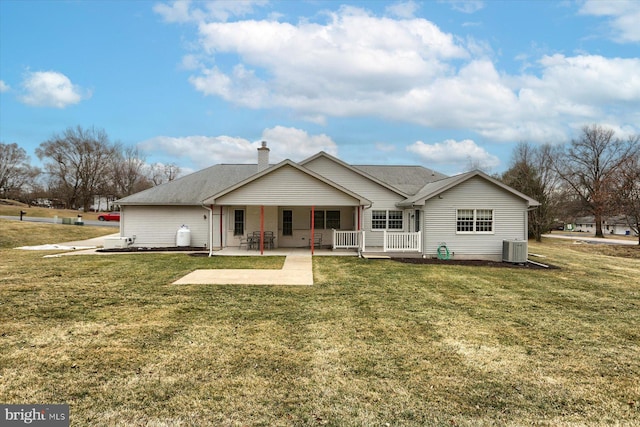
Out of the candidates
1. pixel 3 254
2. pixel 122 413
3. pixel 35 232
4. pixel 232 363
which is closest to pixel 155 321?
pixel 232 363

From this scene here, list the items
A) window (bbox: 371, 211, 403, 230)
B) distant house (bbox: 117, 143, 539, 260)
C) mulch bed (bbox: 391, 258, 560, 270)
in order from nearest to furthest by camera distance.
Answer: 1. mulch bed (bbox: 391, 258, 560, 270)
2. distant house (bbox: 117, 143, 539, 260)
3. window (bbox: 371, 211, 403, 230)

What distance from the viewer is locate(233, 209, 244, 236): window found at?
18.9 m

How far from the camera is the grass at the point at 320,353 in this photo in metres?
3.81

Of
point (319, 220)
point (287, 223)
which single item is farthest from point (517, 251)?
point (287, 223)

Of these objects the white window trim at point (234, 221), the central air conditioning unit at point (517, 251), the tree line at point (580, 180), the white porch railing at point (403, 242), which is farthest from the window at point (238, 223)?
the tree line at point (580, 180)

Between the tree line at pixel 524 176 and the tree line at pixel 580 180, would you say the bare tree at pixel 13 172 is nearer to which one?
the tree line at pixel 524 176

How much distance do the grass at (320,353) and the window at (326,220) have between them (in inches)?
356

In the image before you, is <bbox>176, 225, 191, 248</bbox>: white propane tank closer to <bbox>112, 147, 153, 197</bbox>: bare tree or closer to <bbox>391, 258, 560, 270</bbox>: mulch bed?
<bbox>391, 258, 560, 270</bbox>: mulch bed

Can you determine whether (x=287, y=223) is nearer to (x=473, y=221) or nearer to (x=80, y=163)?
(x=473, y=221)

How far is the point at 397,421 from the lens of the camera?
3590 millimetres

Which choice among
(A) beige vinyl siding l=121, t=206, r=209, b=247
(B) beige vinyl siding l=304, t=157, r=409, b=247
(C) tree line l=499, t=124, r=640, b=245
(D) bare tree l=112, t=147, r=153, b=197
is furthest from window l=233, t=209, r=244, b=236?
(D) bare tree l=112, t=147, r=153, b=197

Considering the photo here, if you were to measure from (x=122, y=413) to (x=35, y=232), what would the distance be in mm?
27899

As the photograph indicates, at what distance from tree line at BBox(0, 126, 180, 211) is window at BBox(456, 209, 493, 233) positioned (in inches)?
2377

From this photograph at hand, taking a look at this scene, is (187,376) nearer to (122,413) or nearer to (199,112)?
(122,413)
